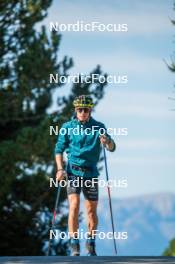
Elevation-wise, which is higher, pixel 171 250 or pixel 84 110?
pixel 171 250

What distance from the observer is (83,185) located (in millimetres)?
12523

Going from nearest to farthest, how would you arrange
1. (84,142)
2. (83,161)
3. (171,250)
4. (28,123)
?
(83,161) < (84,142) < (171,250) < (28,123)

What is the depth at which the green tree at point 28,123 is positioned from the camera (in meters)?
29.4

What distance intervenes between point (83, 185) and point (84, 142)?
1.88 feet

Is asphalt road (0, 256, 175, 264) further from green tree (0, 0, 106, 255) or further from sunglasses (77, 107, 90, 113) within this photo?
green tree (0, 0, 106, 255)

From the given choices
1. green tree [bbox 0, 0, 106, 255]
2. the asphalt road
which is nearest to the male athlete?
the asphalt road

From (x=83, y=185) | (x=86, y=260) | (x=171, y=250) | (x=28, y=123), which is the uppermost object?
(x=28, y=123)

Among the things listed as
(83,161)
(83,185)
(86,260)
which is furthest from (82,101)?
(86,260)

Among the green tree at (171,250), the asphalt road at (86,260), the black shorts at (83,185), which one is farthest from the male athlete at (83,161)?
the green tree at (171,250)

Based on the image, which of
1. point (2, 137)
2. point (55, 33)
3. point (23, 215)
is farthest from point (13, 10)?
point (23, 215)

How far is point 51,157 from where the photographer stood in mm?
29516

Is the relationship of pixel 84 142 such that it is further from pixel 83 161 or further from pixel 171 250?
pixel 171 250

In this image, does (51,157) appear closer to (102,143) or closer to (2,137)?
(2,137)

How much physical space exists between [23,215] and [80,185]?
1899cm
